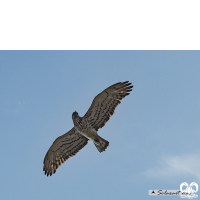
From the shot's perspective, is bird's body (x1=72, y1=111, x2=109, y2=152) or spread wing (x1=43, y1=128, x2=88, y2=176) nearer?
bird's body (x1=72, y1=111, x2=109, y2=152)

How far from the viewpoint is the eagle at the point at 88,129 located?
999 cm

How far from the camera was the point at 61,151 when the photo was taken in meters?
10.9

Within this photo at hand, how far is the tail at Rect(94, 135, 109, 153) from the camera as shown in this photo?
1010 centimetres

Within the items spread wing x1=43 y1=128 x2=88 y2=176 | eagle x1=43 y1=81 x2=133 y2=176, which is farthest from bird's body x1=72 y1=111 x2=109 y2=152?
spread wing x1=43 y1=128 x2=88 y2=176

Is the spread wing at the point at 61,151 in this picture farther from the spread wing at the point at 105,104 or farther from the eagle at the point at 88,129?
the spread wing at the point at 105,104

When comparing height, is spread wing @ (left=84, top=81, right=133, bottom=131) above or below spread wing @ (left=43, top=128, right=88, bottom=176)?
above

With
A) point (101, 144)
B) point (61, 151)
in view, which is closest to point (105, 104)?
point (101, 144)

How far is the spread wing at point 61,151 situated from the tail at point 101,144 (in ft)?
2.44

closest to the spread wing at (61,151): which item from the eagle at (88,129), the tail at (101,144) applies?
the eagle at (88,129)

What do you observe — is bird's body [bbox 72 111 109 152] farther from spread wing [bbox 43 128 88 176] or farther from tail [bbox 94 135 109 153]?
spread wing [bbox 43 128 88 176]

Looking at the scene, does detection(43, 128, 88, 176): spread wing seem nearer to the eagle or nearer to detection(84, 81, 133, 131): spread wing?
the eagle

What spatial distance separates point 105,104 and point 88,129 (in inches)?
50.6
